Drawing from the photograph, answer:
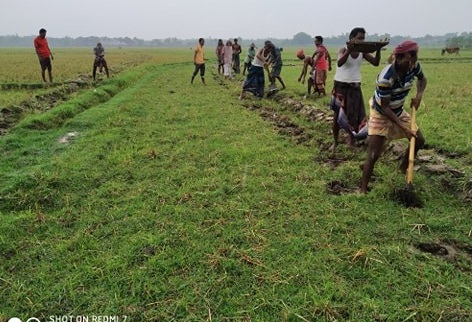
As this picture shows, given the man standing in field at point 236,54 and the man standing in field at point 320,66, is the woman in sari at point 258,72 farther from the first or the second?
the man standing in field at point 236,54

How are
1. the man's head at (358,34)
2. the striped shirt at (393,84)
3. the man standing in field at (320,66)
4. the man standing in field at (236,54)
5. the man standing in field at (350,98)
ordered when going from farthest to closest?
1. the man standing in field at (236,54)
2. the man standing in field at (320,66)
3. the man standing in field at (350,98)
4. the man's head at (358,34)
5. the striped shirt at (393,84)

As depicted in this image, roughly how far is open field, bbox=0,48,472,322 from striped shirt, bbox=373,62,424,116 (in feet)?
3.35

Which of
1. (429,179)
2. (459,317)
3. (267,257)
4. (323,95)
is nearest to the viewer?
(459,317)

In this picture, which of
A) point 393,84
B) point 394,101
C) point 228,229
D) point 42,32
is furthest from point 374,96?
point 42,32

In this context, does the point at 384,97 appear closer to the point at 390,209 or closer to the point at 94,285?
the point at 390,209

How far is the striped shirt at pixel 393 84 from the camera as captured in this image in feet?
13.4

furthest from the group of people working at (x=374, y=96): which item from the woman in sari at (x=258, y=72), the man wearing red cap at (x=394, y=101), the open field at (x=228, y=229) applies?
the open field at (x=228, y=229)

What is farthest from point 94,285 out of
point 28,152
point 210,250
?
point 28,152

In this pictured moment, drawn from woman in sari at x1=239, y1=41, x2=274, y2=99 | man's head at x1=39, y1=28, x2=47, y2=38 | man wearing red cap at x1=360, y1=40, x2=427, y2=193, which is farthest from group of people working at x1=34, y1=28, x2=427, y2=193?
man's head at x1=39, y1=28, x2=47, y2=38

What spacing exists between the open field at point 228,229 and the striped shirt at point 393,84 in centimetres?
102

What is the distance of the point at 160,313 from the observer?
2674mm

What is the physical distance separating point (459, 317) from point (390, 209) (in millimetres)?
1623

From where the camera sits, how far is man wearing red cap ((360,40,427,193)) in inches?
156

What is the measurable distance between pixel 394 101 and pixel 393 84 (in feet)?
0.84
